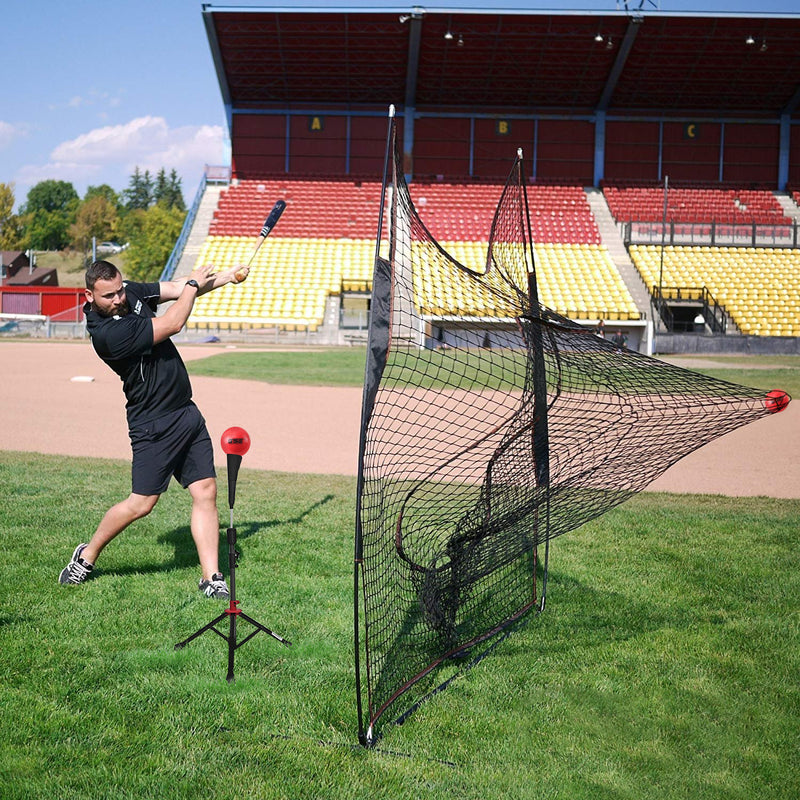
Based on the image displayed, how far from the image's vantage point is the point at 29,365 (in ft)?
70.9

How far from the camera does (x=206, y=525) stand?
16.8ft

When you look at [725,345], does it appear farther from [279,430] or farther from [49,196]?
[49,196]

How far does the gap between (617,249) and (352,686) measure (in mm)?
35968

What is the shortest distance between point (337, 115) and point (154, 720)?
41.2m

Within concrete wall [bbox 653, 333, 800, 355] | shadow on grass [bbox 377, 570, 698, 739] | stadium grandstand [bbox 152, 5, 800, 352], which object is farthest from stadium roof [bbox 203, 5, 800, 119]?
shadow on grass [bbox 377, 570, 698, 739]

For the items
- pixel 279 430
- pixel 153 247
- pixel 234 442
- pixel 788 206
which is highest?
pixel 788 206

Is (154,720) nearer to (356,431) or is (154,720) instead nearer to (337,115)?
(356,431)

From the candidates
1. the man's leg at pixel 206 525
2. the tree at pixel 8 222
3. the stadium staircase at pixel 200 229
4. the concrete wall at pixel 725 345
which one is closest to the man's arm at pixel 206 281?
the man's leg at pixel 206 525

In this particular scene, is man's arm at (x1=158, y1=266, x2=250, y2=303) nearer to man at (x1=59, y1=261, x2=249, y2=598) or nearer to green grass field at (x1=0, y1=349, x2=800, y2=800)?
man at (x1=59, y1=261, x2=249, y2=598)

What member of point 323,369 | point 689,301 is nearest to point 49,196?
point 689,301

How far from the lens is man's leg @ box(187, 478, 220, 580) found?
16.7ft

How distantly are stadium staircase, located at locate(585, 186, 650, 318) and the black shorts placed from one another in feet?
96.5

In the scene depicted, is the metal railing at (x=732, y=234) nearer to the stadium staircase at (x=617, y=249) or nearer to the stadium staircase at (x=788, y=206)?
the stadium staircase at (x=617, y=249)

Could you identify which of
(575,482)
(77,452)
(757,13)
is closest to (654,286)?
(757,13)
